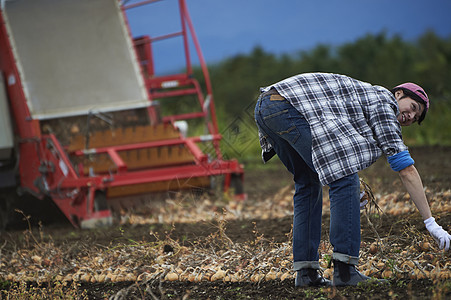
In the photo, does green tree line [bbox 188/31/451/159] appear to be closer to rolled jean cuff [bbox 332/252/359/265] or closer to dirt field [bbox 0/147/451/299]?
dirt field [bbox 0/147/451/299]

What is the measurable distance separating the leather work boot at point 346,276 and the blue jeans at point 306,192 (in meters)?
0.06

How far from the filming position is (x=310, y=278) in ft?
10.7

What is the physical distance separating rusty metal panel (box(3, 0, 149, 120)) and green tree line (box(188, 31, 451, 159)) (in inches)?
602

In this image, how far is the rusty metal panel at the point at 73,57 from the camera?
7.18 m

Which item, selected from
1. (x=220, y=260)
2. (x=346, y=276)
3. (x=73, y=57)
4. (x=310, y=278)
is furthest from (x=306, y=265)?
(x=73, y=57)

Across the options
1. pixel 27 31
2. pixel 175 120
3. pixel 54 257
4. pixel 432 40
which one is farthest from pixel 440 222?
pixel 432 40

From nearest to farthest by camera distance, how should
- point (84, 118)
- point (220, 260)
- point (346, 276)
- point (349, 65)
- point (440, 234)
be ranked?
point (440, 234), point (346, 276), point (220, 260), point (84, 118), point (349, 65)

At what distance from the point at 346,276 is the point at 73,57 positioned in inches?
210

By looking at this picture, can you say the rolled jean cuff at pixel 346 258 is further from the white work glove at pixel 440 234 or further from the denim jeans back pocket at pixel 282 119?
the denim jeans back pocket at pixel 282 119

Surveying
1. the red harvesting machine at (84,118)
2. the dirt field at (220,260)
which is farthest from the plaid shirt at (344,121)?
the red harvesting machine at (84,118)

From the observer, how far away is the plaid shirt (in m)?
Result: 3.01

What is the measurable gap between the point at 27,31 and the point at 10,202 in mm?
2058

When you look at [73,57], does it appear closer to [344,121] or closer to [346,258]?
[344,121]

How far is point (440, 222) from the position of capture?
4.36 meters
